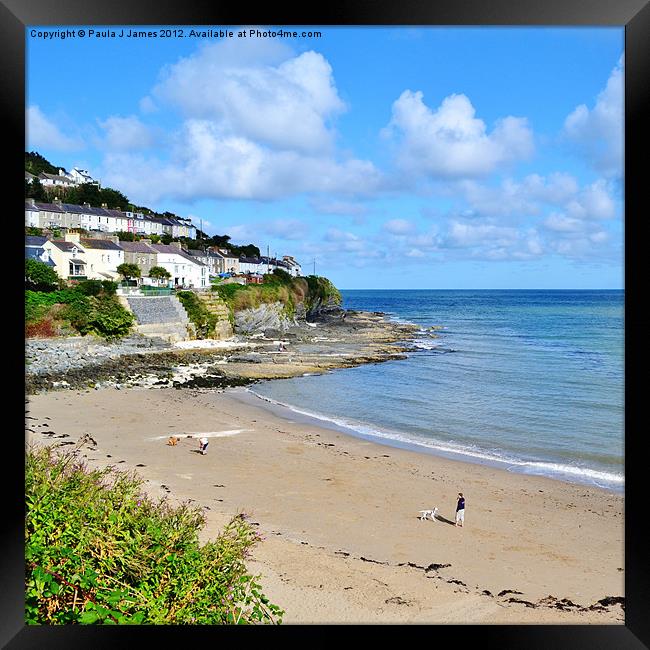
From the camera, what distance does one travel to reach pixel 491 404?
16.7 m

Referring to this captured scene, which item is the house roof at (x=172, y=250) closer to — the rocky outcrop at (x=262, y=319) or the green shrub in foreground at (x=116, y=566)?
the rocky outcrop at (x=262, y=319)

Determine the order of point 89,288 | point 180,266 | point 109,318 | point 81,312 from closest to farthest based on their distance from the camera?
point 81,312
point 109,318
point 89,288
point 180,266

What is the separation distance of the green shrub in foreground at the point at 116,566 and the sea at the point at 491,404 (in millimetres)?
4993

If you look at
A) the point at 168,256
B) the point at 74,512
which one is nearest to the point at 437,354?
the point at 168,256

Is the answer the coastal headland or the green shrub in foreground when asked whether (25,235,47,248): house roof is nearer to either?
the coastal headland

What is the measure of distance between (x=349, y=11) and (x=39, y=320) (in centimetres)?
2092

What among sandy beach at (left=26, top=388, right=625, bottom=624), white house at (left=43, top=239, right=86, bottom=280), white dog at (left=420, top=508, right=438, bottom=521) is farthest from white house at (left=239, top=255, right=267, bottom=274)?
white dog at (left=420, top=508, right=438, bottom=521)

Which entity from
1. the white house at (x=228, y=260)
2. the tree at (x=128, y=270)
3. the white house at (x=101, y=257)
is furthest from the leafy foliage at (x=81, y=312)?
the white house at (x=228, y=260)

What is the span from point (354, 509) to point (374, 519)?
449 millimetres

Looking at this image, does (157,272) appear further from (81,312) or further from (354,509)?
(354,509)

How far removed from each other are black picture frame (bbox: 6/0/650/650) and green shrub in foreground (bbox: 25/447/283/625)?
6.3 inches

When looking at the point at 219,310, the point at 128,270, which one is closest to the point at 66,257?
the point at 128,270

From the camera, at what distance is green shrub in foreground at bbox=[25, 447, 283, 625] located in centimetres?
259
